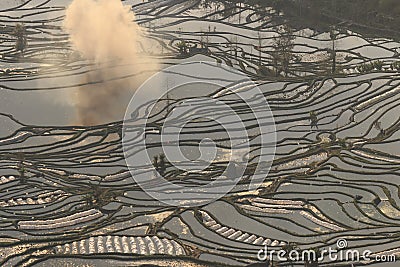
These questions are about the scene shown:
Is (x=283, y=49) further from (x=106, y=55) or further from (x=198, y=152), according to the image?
(x=198, y=152)

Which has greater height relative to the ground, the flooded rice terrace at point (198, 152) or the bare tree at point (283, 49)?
the bare tree at point (283, 49)

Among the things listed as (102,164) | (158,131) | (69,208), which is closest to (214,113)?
(158,131)

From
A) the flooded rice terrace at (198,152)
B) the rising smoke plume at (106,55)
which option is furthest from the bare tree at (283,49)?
the rising smoke plume at (106,55)

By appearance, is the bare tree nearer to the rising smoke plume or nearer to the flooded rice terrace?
the flooded rice terrace

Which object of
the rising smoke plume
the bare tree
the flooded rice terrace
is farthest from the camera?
the bare tree

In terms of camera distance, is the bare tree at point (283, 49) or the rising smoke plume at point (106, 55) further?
the bare tree at point (283, 49)

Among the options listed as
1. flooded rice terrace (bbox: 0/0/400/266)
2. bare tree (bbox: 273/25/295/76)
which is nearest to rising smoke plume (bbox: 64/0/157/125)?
flooded rice terrace (bbox: 0/0/400/266)

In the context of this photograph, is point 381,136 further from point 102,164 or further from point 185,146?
point 102,164

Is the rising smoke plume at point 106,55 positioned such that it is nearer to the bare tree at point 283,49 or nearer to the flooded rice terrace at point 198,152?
the flooded rice terrace at point 198,152
